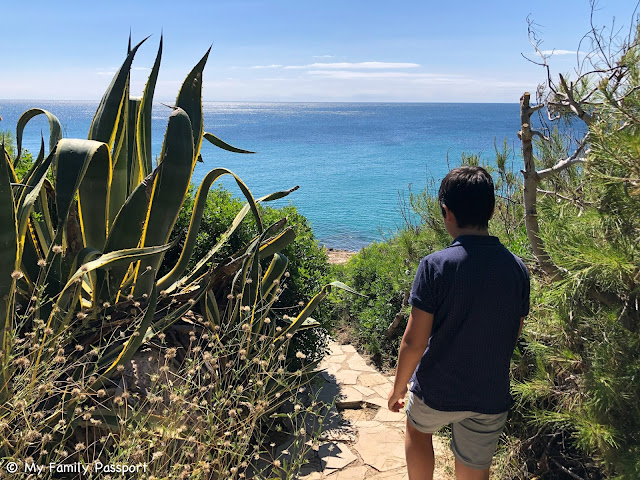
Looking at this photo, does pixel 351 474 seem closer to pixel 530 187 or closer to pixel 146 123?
pixel 530 187

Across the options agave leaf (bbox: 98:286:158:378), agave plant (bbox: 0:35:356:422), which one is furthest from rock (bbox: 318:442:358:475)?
agave leaf (bbox: 98:286:158:378)

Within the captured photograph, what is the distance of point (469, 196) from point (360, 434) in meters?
2.21

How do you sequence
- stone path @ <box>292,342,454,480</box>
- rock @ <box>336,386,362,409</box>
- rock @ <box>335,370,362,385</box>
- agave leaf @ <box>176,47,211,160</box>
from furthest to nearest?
1. rock @ <box>335,370,362,385</box>
2. rock @ <box>336,386,362,409</box>
3. agave leaf @ <box>176,47,211,160</box>
4. stone path @ <box>292,342,454,480</box>

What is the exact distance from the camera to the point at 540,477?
2.87 meters

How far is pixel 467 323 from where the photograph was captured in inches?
82.3

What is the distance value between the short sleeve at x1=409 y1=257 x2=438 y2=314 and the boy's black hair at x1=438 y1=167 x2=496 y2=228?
263 millimetres

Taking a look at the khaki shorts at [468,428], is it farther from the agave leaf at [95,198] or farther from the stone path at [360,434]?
the agave leaf at [95,198]

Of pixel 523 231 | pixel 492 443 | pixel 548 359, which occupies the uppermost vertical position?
pixel 523 231

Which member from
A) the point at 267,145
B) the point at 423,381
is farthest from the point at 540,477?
the point at 267,145

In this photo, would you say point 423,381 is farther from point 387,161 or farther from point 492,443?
point 387,161

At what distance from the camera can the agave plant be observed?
2.46 metres

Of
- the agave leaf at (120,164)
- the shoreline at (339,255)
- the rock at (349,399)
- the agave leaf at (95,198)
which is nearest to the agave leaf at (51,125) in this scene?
the agave leaf at (120,164)

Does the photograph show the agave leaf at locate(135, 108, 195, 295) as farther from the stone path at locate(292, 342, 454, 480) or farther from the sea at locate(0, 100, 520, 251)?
the sea at locate(0, 100, 520, 251)

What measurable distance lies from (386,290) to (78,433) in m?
3.68
